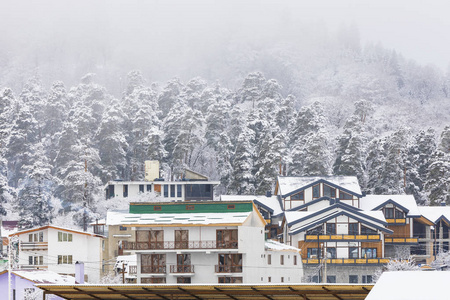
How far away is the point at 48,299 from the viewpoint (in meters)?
53.2

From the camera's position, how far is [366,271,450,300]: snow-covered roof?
24.7 meters

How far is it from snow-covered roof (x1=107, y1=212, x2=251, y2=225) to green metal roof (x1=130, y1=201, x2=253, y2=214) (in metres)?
0.58

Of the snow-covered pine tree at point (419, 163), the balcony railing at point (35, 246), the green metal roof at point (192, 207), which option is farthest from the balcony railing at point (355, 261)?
the snow-covered pine tree at point (419, 163)

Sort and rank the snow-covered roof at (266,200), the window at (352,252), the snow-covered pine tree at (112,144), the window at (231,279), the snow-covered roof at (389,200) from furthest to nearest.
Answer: the snow-covered pine tree at (112,144), the snow-covered roof at (266,200), the snow-covered roof at (389,200), the window at (352,252), the window at (231,279)

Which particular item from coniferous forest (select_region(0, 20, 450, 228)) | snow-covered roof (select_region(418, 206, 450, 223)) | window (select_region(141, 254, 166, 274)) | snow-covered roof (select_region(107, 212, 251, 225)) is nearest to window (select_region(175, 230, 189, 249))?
snow-covered roof (select_region(107, 212, 251, 225))

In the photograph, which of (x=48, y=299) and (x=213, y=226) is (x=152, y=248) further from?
(x=48, y=299)

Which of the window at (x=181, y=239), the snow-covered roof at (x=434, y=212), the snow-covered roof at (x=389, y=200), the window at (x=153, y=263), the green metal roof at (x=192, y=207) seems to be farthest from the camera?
the snow-covered roof at (x=434, y=212)

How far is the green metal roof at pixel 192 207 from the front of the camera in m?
72.1

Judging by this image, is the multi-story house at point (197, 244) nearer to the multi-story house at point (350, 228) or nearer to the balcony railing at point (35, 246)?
the multi-story house at point (350, 228)

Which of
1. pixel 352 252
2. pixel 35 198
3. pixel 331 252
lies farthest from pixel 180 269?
pixel 35 198

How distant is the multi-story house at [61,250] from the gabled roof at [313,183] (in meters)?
24.0

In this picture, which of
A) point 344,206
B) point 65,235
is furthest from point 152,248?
point 344,206

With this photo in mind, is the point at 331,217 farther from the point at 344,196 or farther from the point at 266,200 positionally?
the point at 266,200

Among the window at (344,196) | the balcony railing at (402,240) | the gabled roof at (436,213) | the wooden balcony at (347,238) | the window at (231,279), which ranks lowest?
the window at (231,279)
